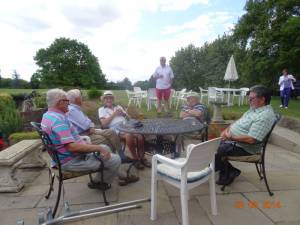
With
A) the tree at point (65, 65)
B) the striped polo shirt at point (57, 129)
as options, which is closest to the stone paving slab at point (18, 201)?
the striped polo shirt at point (57, 129)

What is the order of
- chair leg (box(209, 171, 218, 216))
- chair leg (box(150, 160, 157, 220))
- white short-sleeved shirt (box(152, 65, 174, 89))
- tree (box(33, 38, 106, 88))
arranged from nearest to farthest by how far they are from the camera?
chair leg (box(150, 160, 157, 220))
chair leg (box(209, 171, 218, 216))
white short-sleeved shirt (box(152, 65, 174, 89))
tree (box(33, 38, 106, 88))

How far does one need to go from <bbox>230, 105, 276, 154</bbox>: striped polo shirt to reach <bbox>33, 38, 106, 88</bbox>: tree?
35.9 meters

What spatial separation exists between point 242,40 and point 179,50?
9181 mm

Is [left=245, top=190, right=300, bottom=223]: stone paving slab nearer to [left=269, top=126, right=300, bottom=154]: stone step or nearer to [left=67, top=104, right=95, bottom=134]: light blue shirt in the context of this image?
[left=269, top=126, right=300, bottom=154]: stone step

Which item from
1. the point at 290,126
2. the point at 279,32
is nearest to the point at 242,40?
the point at 279,32

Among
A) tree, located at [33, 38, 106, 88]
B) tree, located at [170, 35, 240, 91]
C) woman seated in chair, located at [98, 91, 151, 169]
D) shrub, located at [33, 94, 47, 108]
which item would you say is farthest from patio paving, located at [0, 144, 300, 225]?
tree, located at [33, 38, 106, 88]

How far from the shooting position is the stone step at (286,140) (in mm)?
4574

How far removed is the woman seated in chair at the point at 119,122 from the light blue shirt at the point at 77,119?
1.43ft

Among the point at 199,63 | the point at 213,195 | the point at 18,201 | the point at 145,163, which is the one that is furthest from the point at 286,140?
the point at 199,63

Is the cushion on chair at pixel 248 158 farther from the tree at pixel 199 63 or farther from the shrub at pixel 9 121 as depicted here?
the tree at pixel 199 63

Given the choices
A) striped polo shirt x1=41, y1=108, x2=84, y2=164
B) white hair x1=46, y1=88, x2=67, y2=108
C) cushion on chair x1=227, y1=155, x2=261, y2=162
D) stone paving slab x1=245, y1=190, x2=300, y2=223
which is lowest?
stone paving slab x1=245, y1=190, x2=300, y2=223

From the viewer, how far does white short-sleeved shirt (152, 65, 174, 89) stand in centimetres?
764

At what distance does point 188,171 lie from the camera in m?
2.11

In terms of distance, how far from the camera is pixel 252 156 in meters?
2.92
